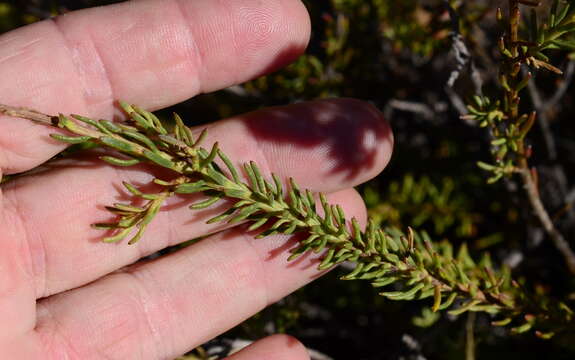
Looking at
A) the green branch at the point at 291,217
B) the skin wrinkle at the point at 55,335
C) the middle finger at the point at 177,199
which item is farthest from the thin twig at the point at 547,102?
the skin wrinkle at the point at 55,335

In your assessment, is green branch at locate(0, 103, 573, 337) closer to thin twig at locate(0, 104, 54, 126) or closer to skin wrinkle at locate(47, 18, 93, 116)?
thin twig at locate(0, 104, 54, 126)

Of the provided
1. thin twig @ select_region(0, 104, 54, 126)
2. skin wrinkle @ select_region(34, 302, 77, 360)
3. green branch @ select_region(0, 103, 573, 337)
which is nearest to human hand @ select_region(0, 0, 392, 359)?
skin wrinkle @ select_region(34, 302, 77, 360)

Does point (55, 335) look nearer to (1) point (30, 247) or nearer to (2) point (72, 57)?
(1) point (30, 247)

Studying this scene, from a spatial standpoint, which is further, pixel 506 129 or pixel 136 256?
pixel 136 256

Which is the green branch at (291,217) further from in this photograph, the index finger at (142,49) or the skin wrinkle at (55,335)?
the skin wrinkle at (55,335)

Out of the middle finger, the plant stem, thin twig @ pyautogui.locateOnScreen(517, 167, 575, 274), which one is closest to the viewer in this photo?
the plant stem

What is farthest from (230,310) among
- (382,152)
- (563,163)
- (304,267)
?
(563,163)

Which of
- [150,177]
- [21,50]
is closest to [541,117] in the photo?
[150,177]

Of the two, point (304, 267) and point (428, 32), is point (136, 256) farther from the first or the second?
point (428, 32)
